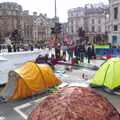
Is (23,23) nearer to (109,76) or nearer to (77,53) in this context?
(77,53)

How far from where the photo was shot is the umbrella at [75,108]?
2.02 m

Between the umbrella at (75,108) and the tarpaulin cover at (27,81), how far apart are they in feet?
36.6

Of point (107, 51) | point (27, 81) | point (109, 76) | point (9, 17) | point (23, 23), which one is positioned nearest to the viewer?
point (27, 81)

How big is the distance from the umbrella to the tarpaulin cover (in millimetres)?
11161

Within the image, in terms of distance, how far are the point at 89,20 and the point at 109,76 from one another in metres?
113

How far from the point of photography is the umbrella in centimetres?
202

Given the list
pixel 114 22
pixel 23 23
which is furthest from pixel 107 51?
pixel 23 23

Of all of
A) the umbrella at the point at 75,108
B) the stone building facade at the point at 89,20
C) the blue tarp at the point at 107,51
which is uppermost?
the stone building facade at the point at 89,20

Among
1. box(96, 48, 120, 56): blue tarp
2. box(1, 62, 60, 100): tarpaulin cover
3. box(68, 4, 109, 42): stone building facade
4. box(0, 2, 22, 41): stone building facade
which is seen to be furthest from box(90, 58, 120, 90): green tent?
box(68, 4, 109, 42): stone building facade

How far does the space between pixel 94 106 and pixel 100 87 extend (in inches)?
500

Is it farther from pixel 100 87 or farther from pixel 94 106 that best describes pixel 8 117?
pixel 94 106

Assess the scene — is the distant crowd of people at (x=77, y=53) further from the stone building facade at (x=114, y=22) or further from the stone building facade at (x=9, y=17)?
the stone building facade at (x=9, y=17)

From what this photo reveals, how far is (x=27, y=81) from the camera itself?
1345cm

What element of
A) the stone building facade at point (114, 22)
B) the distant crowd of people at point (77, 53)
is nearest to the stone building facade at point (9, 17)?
the stone building facade at point (114, 22)
